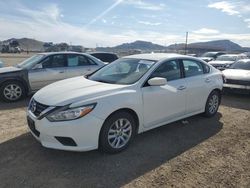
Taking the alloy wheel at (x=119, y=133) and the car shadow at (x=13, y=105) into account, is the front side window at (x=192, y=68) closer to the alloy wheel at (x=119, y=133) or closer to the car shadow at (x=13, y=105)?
the alloy wheel at (x=119, y=133)

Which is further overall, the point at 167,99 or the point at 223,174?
the point at 167,99

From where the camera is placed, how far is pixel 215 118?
6.21 metres

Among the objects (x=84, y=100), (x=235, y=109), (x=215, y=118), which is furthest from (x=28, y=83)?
(x=235, y=109)

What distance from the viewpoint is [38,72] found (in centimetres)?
795

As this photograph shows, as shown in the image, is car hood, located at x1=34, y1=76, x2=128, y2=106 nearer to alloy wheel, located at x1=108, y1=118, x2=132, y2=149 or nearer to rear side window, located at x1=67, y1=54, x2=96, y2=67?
alloy wheel, located at x1=108, y1=118, x2=132, y2=149

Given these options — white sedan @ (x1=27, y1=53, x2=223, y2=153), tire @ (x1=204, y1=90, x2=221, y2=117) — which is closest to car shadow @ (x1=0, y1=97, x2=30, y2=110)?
white sedan @ (x1=27, y1=53, x2=223, y2=153)

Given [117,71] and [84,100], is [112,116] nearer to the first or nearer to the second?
[84,100]

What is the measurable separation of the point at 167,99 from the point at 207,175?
1.62 metres

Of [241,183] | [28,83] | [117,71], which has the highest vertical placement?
[117,71]

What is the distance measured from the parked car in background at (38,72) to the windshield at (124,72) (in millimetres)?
3298

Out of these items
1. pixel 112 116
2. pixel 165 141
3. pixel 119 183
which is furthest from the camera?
pixel 165 141

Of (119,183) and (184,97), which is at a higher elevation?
(184,97)

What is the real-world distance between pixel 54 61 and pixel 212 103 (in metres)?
5.05

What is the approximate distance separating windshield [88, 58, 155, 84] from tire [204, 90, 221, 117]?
1999 millimetres
